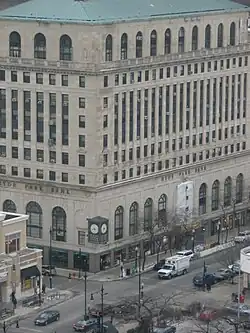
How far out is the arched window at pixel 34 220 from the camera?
6156 inches

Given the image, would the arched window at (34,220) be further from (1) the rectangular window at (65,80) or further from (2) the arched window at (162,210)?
(2) the arched window at (162,210)

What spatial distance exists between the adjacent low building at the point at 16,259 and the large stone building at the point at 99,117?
10.8m

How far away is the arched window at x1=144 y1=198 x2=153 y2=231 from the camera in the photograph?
525ft

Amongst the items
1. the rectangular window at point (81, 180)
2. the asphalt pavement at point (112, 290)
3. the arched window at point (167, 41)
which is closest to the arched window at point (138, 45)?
the arched window at point (167, 41)

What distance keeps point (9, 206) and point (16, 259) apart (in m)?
18.9

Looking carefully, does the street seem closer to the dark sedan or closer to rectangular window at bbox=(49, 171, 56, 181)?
the dark sedan

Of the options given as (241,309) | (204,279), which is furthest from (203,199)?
(241,309)

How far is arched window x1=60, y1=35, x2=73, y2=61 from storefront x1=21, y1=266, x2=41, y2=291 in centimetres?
2421

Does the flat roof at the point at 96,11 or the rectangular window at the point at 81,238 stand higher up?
the flat roof at the point at 96,11

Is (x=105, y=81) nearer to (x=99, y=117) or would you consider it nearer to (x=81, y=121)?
(x=99, y=117)

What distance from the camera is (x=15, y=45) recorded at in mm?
155500

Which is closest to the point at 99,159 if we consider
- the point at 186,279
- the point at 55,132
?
the point at 55,132

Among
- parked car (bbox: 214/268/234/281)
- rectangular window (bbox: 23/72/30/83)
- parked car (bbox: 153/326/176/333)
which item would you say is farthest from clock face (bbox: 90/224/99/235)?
parked car (bbox: 153/326/176/333)

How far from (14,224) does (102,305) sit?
14.4 metres
